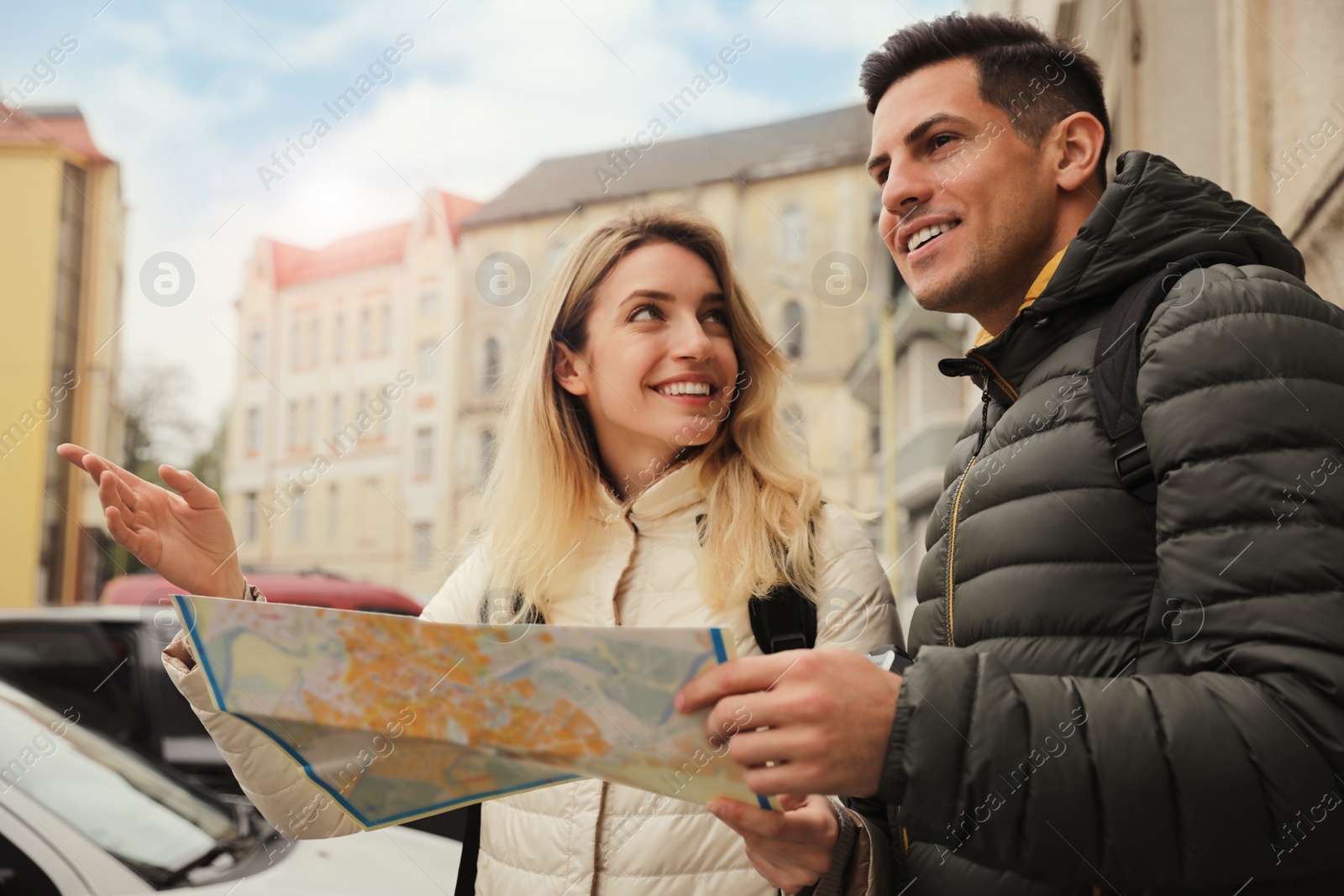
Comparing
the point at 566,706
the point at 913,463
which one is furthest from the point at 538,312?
the point at 913,463

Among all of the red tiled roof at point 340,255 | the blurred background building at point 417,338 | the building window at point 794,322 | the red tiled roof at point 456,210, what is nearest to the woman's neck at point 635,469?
the blurred background building at point 417,338

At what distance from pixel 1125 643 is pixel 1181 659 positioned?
0.09 metres

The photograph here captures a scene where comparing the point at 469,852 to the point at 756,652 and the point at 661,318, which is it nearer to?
the point at 756,652

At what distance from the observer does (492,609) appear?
234cm

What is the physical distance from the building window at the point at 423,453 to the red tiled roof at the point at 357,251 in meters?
7.50

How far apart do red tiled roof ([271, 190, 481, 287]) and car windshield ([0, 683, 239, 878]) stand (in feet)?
129

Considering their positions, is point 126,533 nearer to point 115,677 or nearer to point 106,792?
point 106,792

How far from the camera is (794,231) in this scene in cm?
3738

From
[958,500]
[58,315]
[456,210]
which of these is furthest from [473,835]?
[456,210]

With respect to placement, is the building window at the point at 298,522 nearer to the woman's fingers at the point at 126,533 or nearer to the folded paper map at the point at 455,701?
the woman's fingers at the point at 126,533

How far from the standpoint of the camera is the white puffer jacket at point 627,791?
1.98m

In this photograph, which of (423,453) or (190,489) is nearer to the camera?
(190,489)

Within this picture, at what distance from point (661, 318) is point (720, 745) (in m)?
1.52

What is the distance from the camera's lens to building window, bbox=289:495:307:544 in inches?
1523
